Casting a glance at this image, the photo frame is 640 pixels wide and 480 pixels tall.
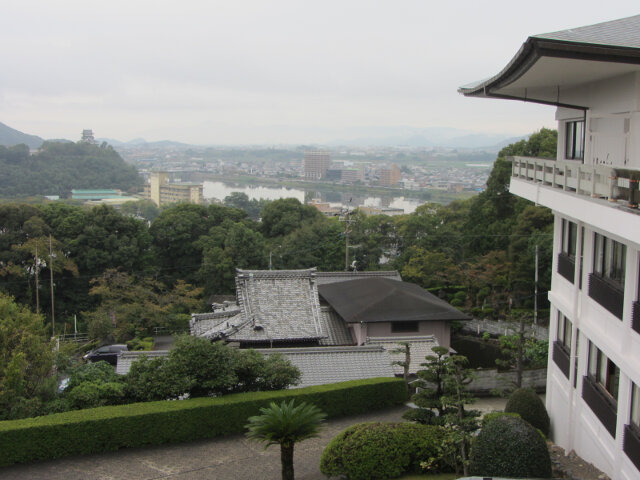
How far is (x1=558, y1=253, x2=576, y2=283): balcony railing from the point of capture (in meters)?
10.5

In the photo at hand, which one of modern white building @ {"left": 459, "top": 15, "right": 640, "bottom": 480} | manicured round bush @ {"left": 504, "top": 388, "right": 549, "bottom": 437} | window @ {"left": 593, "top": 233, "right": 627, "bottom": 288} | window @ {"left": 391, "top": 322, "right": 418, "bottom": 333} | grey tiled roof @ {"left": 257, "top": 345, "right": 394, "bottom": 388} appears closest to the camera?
modern white building @ {"left": 459, "top": 15, "right": 640, "bottom": 480}

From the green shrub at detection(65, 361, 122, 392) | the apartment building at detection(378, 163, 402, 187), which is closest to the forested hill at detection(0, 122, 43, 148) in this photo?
the apartment building at detection(378, 163, 402, 187)

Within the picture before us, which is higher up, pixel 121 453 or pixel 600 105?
pixel 600 105

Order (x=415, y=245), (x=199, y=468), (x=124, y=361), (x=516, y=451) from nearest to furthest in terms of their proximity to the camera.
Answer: (x=516, y=451)
(x=199, y=468)
(x=124, y=361)
(x=415, y=245)

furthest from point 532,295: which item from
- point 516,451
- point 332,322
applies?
point 516,451

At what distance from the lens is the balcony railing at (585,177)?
6.80 m

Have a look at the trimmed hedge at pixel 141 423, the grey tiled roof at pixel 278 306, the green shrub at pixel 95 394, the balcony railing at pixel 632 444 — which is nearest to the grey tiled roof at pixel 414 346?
the grey tiled roof at pixel 278 306

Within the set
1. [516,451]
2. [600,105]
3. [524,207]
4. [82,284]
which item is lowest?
[82,284]

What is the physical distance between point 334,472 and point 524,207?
2194 cm

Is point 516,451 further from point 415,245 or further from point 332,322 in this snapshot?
point 415,245

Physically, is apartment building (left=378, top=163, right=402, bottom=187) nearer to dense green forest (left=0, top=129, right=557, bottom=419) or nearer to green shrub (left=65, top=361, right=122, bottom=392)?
dense green forest (left=0, top=129, right=557, bottom=419)

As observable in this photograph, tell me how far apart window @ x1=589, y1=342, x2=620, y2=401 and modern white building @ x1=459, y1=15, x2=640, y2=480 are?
1cm

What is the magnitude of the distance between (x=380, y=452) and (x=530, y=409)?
3.64 metres

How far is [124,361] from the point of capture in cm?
1357
